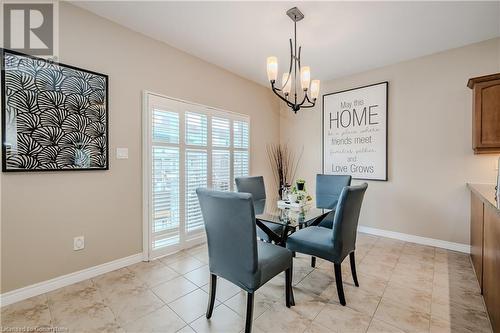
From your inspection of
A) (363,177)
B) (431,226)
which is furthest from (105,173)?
(431,226)

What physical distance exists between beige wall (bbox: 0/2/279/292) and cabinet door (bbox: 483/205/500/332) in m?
3.19

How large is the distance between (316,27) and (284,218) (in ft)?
6.97

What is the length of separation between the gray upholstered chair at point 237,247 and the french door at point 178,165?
139cm

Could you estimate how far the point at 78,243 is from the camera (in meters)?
2.34

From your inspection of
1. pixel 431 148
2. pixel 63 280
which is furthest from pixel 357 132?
pixel 63 280

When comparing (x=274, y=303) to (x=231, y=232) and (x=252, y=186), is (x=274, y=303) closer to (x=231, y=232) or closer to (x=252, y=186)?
(x=231, y=232)

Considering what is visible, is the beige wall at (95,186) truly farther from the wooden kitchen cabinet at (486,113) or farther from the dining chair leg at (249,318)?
the wooden kitchen cabinet at (486,113)

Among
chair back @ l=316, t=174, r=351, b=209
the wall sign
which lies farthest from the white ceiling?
chair back @ l=316, t=174, r=351, b=209

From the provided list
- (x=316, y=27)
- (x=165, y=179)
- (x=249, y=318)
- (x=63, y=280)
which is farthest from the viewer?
(x=165, y=179)

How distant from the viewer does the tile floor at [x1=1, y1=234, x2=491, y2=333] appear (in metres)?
1.72

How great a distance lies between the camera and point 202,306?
1957mm

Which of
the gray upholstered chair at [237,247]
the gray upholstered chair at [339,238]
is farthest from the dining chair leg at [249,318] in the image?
the gray upholstered chair at [339,238]

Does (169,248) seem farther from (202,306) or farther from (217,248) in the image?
(217,248)

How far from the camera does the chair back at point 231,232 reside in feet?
4.97
